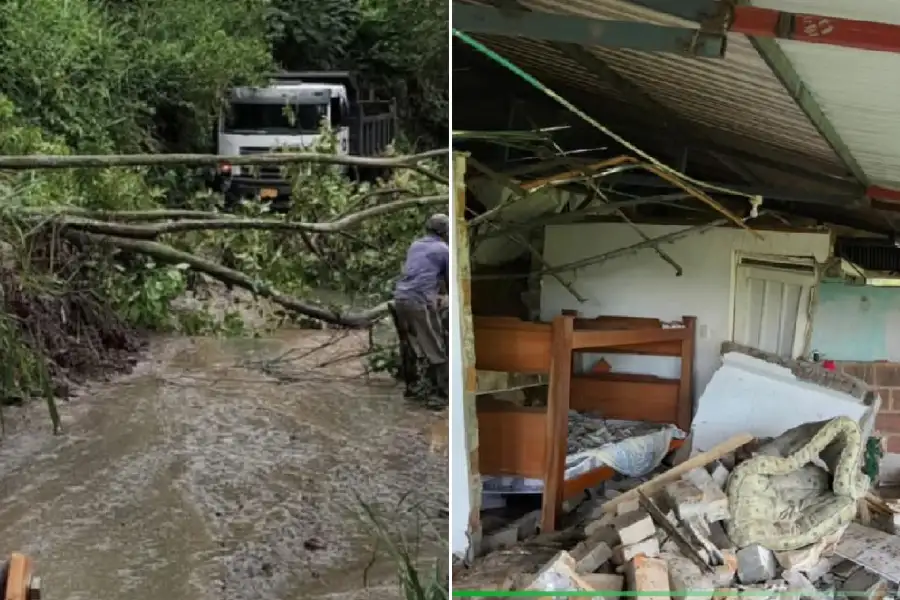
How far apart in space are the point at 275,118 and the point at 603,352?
21.7 inches

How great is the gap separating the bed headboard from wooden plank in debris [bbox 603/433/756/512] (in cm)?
5

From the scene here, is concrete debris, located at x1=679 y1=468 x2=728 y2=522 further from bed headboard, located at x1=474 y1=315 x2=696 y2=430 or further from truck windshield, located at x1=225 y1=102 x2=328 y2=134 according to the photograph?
truck windshield, located at x1=225 y1=102 x2=328 y2=134

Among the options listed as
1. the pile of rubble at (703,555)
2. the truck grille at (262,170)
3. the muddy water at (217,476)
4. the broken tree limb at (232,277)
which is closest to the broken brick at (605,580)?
the pile of rubble at (703,555)

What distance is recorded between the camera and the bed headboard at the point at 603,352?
3.59 ft

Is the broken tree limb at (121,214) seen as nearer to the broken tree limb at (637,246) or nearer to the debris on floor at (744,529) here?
the broken tree limb at (637,246)

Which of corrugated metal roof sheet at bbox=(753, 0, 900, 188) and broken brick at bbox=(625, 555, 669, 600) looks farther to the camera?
broken brick at bbox=(625, 555, 669, 600)

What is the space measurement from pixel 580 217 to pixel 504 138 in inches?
5.8

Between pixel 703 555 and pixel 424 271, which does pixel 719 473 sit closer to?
pixel 703 555

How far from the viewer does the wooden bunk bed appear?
3.59 feet

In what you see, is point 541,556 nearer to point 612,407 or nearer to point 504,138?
point 612,407

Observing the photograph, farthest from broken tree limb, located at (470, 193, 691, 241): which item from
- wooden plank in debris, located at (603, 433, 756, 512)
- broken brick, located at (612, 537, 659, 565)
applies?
broken brick, located at (612, 537, 659, 565)

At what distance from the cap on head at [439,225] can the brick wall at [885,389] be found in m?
0.57

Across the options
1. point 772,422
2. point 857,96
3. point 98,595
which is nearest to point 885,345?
point 772,422

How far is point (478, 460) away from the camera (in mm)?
1142
